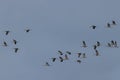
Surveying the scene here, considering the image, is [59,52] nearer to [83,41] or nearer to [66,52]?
[66,52]

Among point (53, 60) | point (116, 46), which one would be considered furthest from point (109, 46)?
point (53, 60)

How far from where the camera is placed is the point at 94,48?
120562mm

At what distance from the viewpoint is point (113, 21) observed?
4550 inches

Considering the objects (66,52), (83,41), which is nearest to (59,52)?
(66,52)

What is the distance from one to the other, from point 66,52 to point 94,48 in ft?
20.1

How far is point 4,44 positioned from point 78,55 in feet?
32.5

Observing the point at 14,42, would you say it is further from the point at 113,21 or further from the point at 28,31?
the point at 113,21

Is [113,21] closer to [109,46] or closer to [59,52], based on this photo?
[109,46]

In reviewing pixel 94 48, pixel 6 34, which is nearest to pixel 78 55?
pixel 94 48

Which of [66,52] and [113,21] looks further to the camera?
[66,52]

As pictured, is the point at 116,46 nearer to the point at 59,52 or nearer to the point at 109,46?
the point at 109,46

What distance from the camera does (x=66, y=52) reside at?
125m

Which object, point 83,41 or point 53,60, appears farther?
point 53,60

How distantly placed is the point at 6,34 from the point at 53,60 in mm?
8438
